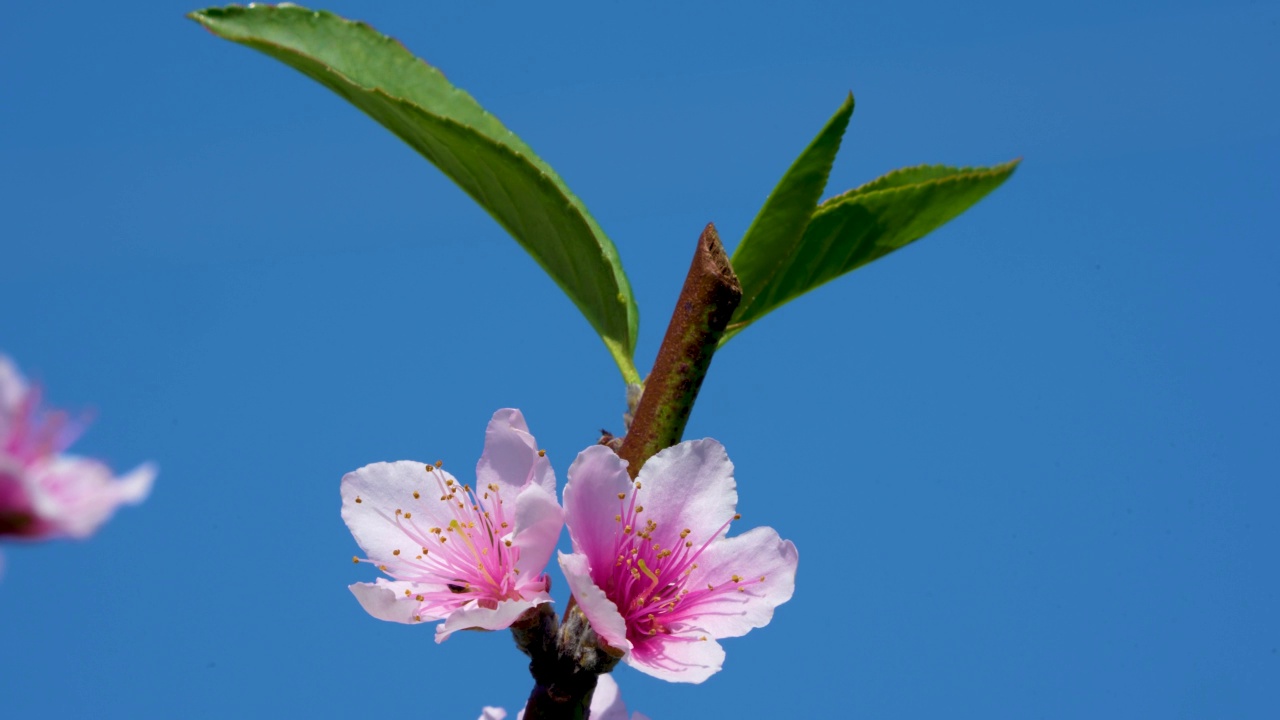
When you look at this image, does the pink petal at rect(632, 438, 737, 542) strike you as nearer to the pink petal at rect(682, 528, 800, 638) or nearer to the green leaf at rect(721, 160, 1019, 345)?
the pink petal at rect(682, 528, 800, 638)

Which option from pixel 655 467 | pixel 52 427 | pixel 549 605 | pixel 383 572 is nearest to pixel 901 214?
pixel 655 467

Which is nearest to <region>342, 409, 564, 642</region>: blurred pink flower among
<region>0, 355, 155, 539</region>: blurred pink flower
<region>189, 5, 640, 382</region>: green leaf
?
<region>189, 5, 640, 382</region>: green leaf

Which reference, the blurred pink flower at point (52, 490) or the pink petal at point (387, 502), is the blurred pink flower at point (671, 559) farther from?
the blurred pink flower at point (52, 490)

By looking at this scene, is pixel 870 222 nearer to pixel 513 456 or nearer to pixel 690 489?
pixel 690 489

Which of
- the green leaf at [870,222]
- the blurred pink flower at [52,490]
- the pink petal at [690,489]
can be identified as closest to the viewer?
the blurred pink flower at [52,490]

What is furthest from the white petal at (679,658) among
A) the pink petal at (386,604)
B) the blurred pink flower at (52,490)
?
the blurred pink flower at (52,490)
